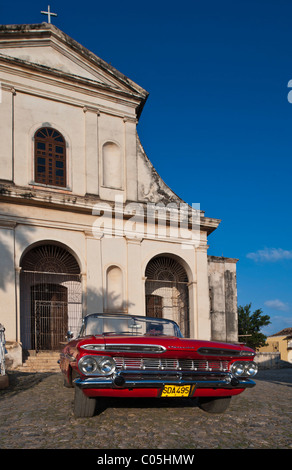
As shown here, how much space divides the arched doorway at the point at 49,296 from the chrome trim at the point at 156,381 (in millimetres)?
9714

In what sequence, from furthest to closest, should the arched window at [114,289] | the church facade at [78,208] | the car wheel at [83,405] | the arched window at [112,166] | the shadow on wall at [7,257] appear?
the arched window at [112,166] → the arched window at [114,289] → the church facade at [78,208] → the shadow on wall at [7,257] → the car wheel at [83,405]

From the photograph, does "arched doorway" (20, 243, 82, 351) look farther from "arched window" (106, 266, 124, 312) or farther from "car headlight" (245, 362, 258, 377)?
"car headlight" (245, 362, 258, 377)

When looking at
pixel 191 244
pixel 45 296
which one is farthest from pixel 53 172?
pixel 191 244

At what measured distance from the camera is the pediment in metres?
14.2

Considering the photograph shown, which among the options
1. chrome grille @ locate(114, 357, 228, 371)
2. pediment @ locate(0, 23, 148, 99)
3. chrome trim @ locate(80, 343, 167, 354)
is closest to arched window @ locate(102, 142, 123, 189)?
pediment @ locate(0, 23, 148, 99)

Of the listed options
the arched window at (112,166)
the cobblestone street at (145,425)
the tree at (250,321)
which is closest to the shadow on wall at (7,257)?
the arched window at (112,166)

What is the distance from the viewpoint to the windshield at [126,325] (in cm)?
610

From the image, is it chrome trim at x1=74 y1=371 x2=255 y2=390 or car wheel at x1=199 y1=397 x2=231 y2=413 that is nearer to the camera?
chrome trim at x1=74 y1=371 x2=255 y2=390

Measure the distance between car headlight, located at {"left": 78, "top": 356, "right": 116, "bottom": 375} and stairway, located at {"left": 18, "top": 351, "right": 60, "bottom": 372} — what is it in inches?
325

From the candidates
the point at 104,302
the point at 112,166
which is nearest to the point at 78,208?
the point at 112,166

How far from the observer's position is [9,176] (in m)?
13.1

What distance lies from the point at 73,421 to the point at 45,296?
9924mm

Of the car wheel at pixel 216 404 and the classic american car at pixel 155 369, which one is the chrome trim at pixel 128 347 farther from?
the car wheel at pixel 216 404
